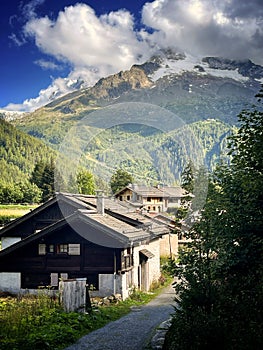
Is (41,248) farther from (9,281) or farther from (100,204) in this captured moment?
(100,204)

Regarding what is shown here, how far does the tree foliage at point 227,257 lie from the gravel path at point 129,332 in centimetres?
169

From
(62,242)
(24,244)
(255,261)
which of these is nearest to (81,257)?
(62,242)

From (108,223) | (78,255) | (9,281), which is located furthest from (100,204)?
(9,281)

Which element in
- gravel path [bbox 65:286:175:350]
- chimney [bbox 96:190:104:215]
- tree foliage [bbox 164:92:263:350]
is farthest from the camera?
chimney [bbox 96:190:104:215]

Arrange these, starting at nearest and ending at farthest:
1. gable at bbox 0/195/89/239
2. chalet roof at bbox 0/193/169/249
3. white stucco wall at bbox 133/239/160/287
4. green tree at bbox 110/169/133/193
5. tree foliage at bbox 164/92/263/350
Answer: tree foliage at bbox 164/92/263/350, chalet roof at bbox 0/193/169/249, white stucco wall at bbox 133/239/160/287, green tree at bbox 110/169/133/193, gable at bbox 0/195/89/239

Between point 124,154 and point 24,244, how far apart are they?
22.4 ft

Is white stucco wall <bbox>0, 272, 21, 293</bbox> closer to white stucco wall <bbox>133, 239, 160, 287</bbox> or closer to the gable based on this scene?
the gable

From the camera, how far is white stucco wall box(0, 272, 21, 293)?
80.2ft

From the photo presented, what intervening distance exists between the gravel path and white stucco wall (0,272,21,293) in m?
7.19

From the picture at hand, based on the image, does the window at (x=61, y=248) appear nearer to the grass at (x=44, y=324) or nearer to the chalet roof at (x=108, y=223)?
the chalet roof at (x=108, y=223)

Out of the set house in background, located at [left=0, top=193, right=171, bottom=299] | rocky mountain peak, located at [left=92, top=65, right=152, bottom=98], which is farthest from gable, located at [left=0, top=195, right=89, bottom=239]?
rocky mountain peak, located at [left=92, top=65, right=152, bottom=98]

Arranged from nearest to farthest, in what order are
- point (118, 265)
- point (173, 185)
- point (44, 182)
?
point (173, 185) < point (118, 265) < point (44, 182)

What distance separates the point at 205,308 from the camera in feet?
34.1

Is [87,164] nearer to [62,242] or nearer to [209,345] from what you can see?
[62,242]
